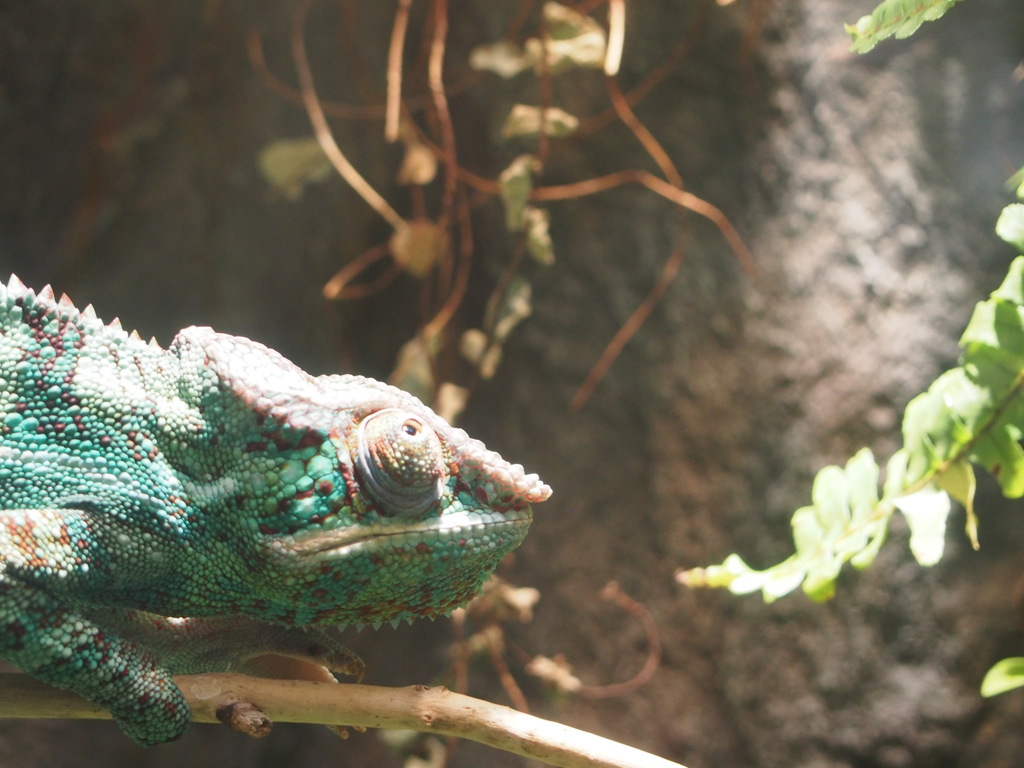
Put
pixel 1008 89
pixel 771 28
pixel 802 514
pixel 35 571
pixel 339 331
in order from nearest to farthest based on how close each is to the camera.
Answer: pixel 35 571 < pixel 802 514 < pixel 1008 89 < pixel 771 28 < pixel 339 331

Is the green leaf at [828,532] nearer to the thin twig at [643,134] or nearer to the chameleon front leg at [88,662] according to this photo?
the chameleon front leg at [88,662]

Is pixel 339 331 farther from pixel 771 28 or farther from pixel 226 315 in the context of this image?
pixel 771 28

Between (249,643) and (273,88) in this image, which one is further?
(273,88)

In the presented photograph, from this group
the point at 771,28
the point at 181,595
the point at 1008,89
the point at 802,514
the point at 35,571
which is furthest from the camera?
the point at 771,28

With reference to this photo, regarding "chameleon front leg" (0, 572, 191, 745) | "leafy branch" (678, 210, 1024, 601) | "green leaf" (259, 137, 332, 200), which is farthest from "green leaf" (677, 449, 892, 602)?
"green leaf" (259, 137, 332, 200)

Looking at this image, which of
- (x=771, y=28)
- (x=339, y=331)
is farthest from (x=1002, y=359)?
(x=339, y=331)

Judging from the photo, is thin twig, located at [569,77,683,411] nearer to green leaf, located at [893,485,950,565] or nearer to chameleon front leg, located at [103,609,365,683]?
green leaf, located at [893,485,950,565]

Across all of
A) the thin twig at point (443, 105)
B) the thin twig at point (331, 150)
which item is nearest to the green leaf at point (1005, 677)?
the thin twig at point (443, 105)

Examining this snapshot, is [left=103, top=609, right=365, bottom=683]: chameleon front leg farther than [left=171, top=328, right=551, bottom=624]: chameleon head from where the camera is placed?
Yes
